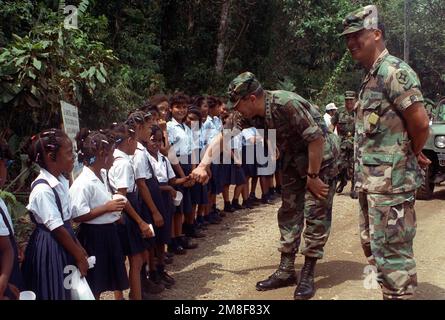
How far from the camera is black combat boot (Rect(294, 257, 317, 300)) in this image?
4184 mm

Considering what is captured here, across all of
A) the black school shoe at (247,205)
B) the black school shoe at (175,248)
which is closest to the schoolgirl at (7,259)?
the black school shoe at (175,248)

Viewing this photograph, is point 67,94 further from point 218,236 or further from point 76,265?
point 76,265

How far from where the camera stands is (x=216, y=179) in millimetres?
7500

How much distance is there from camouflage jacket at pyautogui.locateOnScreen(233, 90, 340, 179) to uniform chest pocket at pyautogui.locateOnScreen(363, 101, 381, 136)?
1.95 ft

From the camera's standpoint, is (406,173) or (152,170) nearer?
(406,173)

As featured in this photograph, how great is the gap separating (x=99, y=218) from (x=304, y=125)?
5.63 ft

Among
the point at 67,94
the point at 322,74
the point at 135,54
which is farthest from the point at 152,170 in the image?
the point at 322,74

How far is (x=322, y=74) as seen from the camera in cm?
1758

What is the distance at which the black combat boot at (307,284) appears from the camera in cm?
418

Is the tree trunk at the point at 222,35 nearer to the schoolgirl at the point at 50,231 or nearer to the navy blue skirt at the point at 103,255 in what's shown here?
the navy blue skirt at the point at 103,255

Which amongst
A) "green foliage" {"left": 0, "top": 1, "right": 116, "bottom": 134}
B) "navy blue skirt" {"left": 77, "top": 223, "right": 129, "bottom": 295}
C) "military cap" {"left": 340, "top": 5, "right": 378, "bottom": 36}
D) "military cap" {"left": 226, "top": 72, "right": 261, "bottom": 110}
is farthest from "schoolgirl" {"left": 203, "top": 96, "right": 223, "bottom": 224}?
"military cap" {"left": 340, "top": 5, "right": 378, "bottom": 36}

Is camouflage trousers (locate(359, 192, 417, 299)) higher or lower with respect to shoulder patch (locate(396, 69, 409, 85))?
lower

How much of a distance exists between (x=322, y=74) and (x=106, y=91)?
37.8 ft

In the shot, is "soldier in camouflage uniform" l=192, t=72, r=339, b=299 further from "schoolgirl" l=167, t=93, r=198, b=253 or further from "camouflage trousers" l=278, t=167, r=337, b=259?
"schoolgirl" l=167, t=93, r=198, b=253
